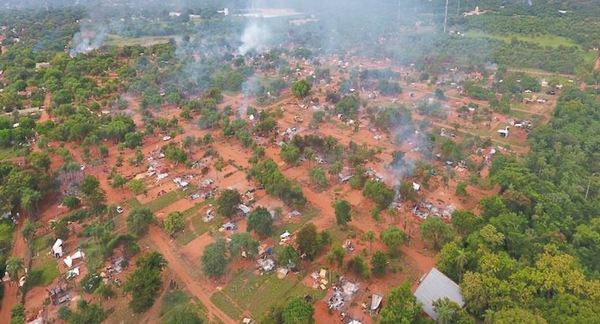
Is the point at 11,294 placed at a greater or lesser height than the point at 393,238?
lesser

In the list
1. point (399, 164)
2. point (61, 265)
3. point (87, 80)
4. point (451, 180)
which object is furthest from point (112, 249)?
point (87, 80)

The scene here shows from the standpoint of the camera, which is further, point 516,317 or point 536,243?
point 536,243

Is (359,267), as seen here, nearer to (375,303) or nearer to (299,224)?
(375,303)

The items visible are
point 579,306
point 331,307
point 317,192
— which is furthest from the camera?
point 317,192

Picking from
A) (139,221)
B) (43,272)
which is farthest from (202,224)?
(43,272)

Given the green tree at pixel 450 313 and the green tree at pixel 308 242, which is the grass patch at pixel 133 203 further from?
the green tree at pixel 450 313

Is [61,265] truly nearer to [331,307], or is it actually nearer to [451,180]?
[331,307]
